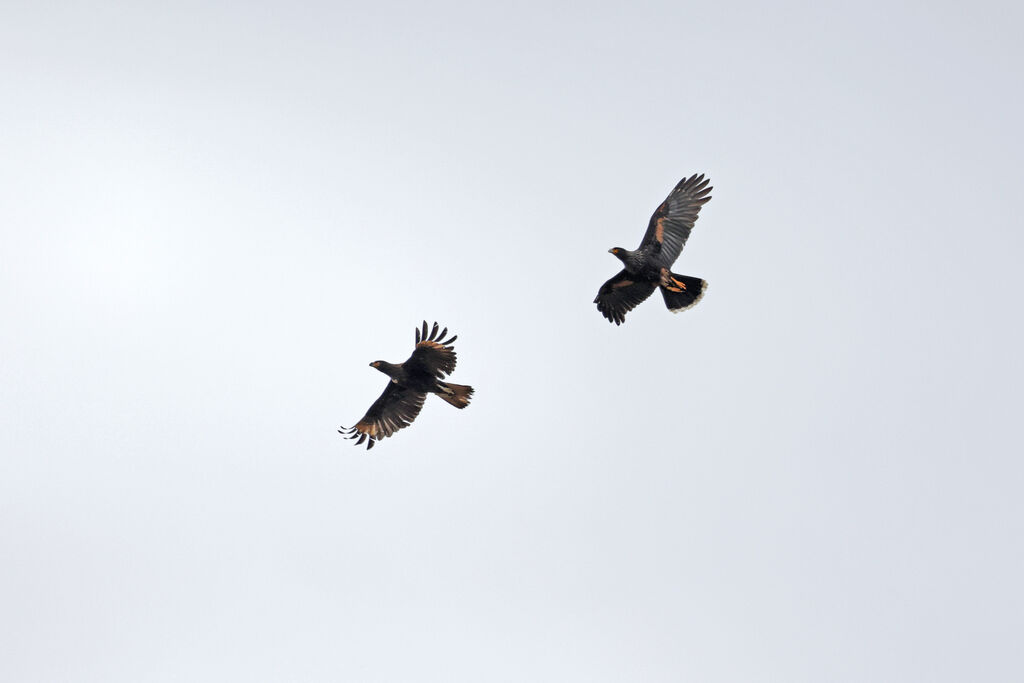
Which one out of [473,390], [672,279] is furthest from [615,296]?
[473,390]

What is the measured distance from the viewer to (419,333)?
2736cm

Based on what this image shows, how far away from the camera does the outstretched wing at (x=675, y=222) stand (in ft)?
96.1

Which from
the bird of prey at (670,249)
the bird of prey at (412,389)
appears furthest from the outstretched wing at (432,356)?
the bird of prey at (670,249)

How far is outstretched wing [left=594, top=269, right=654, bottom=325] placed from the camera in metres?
30.0

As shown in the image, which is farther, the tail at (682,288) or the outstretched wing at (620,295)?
the outstretched wing at (620,295)

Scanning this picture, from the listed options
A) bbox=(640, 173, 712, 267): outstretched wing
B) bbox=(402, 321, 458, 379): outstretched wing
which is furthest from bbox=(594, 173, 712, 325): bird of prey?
bbox=(402, 321, 458, 379): outstretched wing

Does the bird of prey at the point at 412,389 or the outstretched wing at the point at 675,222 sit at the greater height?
the outstretched wing at the point at 675,222

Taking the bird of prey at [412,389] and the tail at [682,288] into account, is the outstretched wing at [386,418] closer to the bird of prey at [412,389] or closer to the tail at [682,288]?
the bird of prey at [412,389]

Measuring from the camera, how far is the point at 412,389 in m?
29.0

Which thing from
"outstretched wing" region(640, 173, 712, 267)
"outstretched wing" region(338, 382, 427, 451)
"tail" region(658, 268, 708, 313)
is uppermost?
"outstretched wing" region(640, 173, 712, 267)

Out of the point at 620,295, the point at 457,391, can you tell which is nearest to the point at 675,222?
the point at 620,295

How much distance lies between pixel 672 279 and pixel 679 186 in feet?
8.94

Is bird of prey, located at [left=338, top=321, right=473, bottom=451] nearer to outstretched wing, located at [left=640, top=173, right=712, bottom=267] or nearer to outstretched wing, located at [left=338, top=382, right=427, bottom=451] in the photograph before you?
outstretched wing, located at [left=338, top=382, right=427, bottom=451]

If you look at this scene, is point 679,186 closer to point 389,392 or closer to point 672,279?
point 672,279
